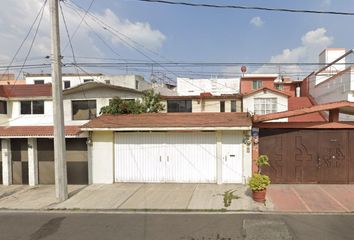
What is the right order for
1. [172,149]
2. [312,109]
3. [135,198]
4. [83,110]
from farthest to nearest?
[83,110]
[172,149]
[312,109]
[135,198]

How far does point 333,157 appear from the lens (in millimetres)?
13766

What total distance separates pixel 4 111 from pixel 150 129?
10.7m

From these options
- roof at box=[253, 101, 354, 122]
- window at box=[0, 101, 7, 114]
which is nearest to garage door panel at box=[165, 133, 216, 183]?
roof at box=[253, 101, 354, 122]

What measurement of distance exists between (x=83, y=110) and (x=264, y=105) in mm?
14968

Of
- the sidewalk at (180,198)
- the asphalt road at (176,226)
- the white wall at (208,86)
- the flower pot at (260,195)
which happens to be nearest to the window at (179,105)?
the sidewalk at (180,198)

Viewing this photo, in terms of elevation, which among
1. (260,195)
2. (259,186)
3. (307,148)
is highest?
(307,148)

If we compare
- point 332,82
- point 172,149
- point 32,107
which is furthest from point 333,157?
point 32,107

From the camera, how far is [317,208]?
10.5 meters

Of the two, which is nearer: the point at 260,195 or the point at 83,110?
the point at 260,195

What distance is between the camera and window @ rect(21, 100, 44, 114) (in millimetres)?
19734

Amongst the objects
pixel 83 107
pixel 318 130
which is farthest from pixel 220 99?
pixel 318 130

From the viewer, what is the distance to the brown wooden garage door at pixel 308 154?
1372 cm

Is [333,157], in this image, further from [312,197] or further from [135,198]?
[135,198]

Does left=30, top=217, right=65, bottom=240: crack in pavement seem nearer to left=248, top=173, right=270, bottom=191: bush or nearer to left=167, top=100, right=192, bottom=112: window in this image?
left=248, top=173, right=270, bottom=191: bush
